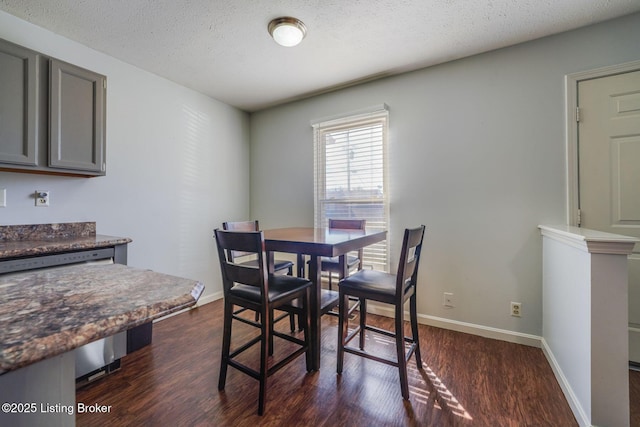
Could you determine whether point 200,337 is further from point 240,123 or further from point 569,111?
point 569,111

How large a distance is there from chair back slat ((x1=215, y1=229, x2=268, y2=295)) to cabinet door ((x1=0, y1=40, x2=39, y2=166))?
1.45 meters

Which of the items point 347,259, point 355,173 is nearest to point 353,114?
point 355,173

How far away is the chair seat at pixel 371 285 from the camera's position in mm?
1702

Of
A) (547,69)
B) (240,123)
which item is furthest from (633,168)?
(240,123)

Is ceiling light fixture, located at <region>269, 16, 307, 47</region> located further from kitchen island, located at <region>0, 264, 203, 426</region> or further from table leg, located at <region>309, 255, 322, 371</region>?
kitchen island, located at <region>0, 264, 203, 426</region>

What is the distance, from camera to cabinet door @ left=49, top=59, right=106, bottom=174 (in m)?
1.93

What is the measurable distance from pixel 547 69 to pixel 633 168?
38.0 inches

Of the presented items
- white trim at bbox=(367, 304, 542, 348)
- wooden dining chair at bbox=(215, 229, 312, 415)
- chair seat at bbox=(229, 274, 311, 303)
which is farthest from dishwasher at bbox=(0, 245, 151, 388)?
white trim at bbox=(367, 304, 542, 348)

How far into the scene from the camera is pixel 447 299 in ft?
8.50

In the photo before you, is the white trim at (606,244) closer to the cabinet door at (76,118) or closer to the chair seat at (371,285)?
the chair seat at (371,285)

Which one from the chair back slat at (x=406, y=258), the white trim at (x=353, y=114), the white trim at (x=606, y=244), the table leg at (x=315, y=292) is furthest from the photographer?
the white trim at (x=353, y=114)

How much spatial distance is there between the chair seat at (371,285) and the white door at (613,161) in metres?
1.62

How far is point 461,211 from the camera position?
99.8 inches

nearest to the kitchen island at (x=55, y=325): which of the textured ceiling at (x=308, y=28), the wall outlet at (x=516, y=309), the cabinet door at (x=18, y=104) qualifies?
the cabinet door at (x=18, y=104)
